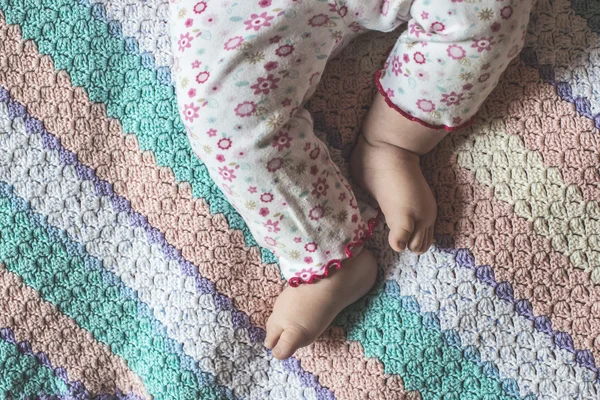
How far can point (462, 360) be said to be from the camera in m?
0.89

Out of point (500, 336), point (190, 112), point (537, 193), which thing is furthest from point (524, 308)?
point (190, 112)

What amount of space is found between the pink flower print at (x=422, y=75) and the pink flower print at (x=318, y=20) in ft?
0.42

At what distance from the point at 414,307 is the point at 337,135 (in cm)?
26

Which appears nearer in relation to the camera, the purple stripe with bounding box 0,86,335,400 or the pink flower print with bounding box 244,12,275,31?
the pink flower print with bounding box 244,12,275,31

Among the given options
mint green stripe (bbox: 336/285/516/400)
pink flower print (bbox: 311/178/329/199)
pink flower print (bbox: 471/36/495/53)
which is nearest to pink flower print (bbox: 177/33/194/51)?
pink flower print (bbox: 311/178/329/199)

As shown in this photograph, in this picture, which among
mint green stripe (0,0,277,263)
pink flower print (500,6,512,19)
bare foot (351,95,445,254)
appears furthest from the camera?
mint green stripe (0,0,277,263)

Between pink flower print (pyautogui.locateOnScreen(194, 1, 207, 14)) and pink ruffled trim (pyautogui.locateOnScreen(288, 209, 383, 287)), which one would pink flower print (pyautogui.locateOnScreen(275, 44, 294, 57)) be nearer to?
pink flower print (pyautogui.locateOnScreen(194, 1, 207, 14))

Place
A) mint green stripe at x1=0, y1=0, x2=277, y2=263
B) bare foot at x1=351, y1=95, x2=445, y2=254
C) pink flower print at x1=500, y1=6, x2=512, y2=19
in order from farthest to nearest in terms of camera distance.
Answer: mint green stripe at x1=0, y1=0, x2=277, y2=263 → bare foot at x1=351, y1=95, x2=445, y2=254 → pink flower print at x1=500, y1=6, x2=512, y2=19

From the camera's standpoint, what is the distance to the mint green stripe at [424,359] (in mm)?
892

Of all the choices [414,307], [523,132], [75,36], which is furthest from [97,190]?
[523,132]

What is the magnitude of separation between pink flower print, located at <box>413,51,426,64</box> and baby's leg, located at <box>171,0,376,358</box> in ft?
0.33

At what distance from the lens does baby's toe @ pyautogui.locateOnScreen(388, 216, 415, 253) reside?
2.74 ft

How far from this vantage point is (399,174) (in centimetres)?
87

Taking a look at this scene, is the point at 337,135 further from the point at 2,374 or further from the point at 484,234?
the point at 2,374
